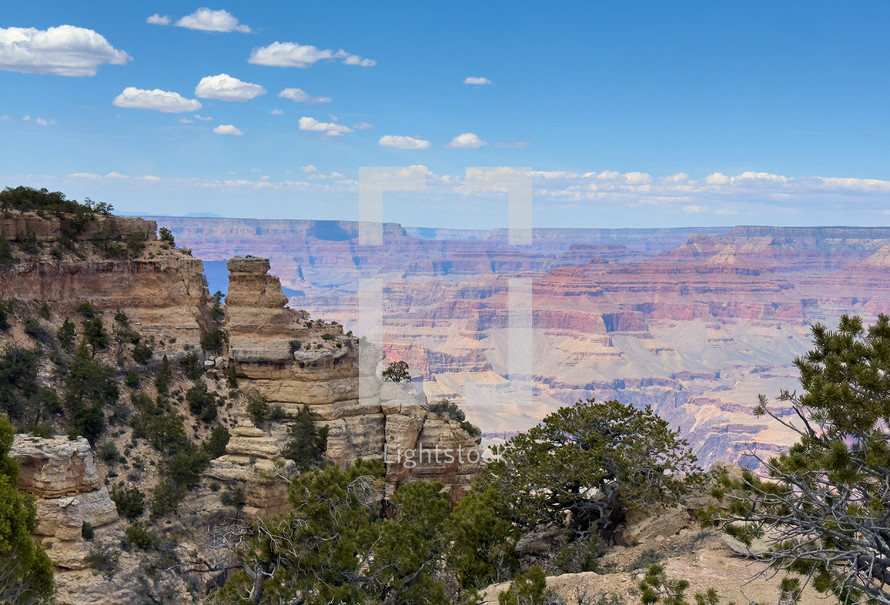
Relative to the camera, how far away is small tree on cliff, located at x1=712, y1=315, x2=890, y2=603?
39.2ft

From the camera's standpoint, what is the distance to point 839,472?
1182 centimetres

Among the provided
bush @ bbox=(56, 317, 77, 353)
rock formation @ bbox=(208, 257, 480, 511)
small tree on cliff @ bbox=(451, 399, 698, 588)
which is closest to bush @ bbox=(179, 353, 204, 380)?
rock formation @ bbox=(208, 257, 480, 511)

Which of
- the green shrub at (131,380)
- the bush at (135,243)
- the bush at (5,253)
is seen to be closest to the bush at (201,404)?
the green shrub at (131,380)

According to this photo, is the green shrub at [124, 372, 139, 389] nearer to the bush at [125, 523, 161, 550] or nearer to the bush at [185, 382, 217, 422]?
the bush at [185, 382, 217, 422]

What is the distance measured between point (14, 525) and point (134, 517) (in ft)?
30.0

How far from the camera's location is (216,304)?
42281 millimetres

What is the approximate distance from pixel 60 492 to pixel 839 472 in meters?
21.7

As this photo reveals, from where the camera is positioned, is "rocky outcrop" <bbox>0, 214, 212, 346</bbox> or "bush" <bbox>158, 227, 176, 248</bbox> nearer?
"rocky outcrop" <bbox>0, 214, 212, 346</bbox>

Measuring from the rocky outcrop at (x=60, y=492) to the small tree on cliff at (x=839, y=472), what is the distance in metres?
19.2

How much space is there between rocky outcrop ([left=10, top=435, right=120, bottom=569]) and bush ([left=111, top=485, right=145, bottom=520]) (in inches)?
103

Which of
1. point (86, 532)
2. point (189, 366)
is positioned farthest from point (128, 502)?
point (189, 366)

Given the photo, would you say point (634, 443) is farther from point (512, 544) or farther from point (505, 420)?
point (505, 420)

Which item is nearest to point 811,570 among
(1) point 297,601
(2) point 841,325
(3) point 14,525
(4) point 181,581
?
(2) point 841,325

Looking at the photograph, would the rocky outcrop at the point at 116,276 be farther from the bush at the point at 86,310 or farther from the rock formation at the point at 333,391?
the rock formation at the point at 333,391
